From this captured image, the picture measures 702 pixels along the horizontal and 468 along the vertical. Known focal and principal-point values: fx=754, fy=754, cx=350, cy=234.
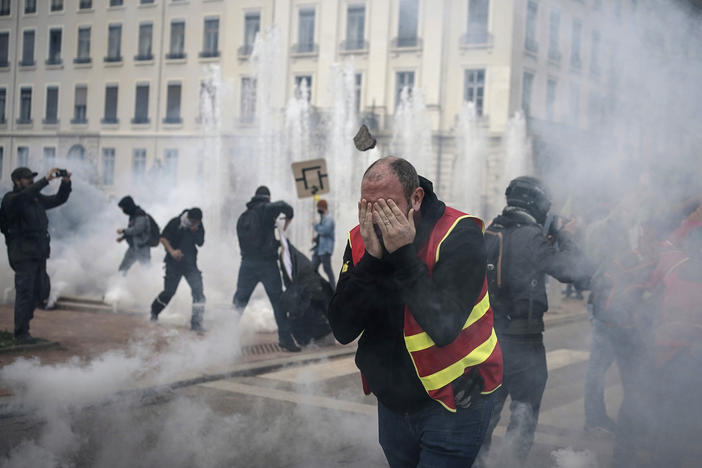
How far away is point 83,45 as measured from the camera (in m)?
12.1

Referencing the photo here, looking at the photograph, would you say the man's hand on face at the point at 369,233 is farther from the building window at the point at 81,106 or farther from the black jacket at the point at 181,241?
the building window at the point at 81,106

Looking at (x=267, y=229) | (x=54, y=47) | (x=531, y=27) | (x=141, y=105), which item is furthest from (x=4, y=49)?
(x=141, y=105)

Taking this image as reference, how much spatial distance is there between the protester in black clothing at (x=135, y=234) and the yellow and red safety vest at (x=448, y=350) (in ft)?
28.1

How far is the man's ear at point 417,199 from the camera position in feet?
7.43

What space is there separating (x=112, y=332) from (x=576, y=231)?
565 cm

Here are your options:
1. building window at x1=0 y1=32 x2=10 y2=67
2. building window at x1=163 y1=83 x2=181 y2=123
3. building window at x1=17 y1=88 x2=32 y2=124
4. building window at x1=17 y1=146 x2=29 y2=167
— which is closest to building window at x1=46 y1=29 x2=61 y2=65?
building window at x1=0 y1=32 x2=10 y2=67

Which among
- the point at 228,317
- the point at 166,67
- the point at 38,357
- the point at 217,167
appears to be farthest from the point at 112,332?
the point at 217,167

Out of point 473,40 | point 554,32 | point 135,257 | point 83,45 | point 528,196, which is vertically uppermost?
point 83,45

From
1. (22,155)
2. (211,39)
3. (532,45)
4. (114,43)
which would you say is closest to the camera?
(532,45)

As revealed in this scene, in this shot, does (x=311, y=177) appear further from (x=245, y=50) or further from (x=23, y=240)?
(x=245, y=50)

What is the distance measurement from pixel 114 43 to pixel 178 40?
6.80 meters

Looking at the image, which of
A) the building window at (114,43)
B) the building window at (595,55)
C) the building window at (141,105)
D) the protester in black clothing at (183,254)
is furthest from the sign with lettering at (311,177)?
the building window at (141,105)

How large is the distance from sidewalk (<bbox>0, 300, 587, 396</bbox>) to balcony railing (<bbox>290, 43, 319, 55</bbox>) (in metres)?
8.60

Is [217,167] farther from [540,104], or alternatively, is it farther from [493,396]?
[493,396]
